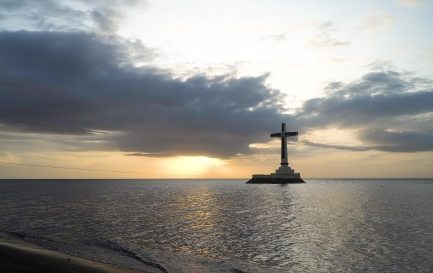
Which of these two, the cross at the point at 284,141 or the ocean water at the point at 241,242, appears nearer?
the ocean water at the point at 241,242

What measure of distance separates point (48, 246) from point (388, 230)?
3324 centimetres

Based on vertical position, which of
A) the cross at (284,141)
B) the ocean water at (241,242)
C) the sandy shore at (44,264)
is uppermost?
the cross at (284,141)

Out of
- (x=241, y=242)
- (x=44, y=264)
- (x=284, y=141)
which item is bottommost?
(x=241, y=242)

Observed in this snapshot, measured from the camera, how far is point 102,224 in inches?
1699

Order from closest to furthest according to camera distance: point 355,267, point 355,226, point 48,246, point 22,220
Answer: point 355,267 → point 48,246 → point 355,226 → point 22,220

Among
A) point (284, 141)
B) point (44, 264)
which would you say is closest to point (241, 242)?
point (44, 264)

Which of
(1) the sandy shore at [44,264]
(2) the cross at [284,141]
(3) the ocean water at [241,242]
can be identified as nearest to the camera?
(1) the sandy shore at [44,264]

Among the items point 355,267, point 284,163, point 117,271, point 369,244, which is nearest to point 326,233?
point 369,244

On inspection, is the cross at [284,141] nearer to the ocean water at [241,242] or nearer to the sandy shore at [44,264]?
the ocean water at [241,242]

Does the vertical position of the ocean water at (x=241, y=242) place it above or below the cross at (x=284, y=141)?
below

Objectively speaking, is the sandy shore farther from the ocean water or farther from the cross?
the cross

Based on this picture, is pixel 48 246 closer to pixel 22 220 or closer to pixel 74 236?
pixel 74 236

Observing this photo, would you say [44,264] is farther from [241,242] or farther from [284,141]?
[284,141]

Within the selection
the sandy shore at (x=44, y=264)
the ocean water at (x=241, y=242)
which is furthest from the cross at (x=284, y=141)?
the sandy shore at (x=44, y=264)
